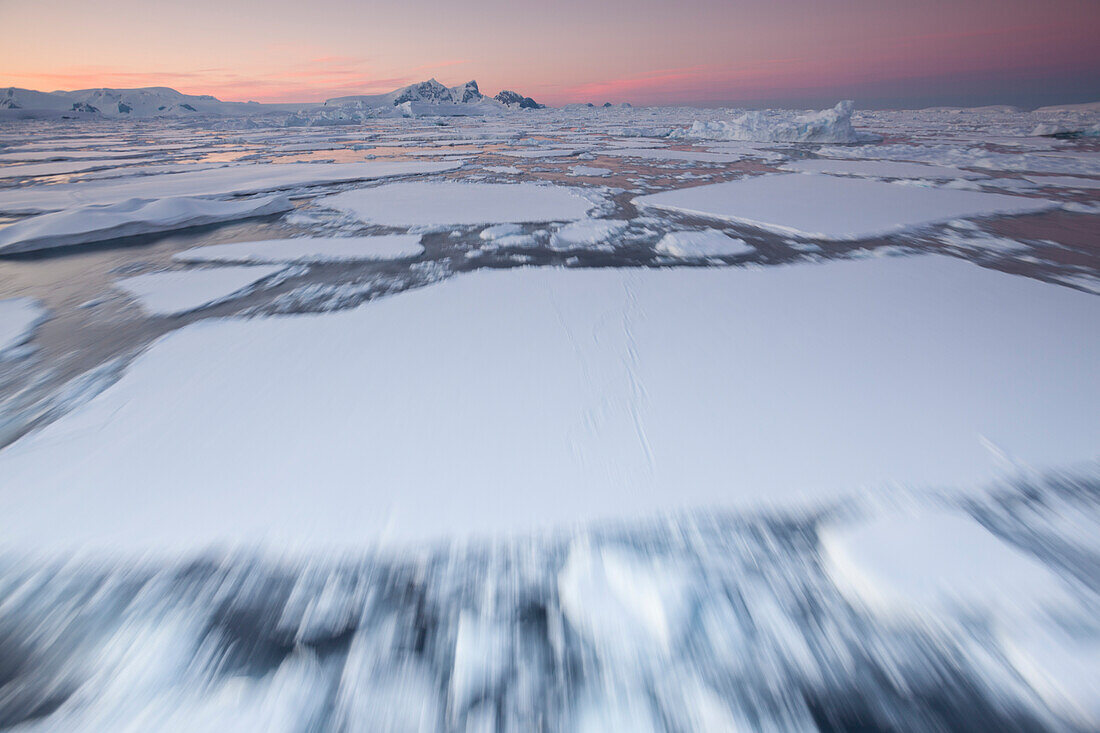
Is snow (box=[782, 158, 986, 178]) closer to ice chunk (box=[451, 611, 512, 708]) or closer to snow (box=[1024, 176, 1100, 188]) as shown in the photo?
snow (box=[1024, 176, 1100, 188])

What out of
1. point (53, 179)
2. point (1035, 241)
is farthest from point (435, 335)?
point (53, 179)

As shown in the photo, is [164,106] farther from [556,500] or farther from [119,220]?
[556,500]

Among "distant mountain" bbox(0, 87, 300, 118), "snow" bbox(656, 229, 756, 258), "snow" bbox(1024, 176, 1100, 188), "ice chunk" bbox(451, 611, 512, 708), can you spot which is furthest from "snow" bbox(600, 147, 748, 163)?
"distant mountain" bbox(0, 87, 300, 118)

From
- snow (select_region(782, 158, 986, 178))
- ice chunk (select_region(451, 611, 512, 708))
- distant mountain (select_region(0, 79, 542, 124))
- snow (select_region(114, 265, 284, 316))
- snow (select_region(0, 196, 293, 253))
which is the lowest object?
ice chunk (select_region(451, 611, 512, 708))

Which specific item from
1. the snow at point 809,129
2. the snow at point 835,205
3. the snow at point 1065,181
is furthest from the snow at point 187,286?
the snow at point 809,129

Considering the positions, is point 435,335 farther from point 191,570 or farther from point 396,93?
point 396,93

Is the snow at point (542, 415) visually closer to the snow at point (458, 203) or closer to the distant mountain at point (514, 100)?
the snow at point (458, 203)
